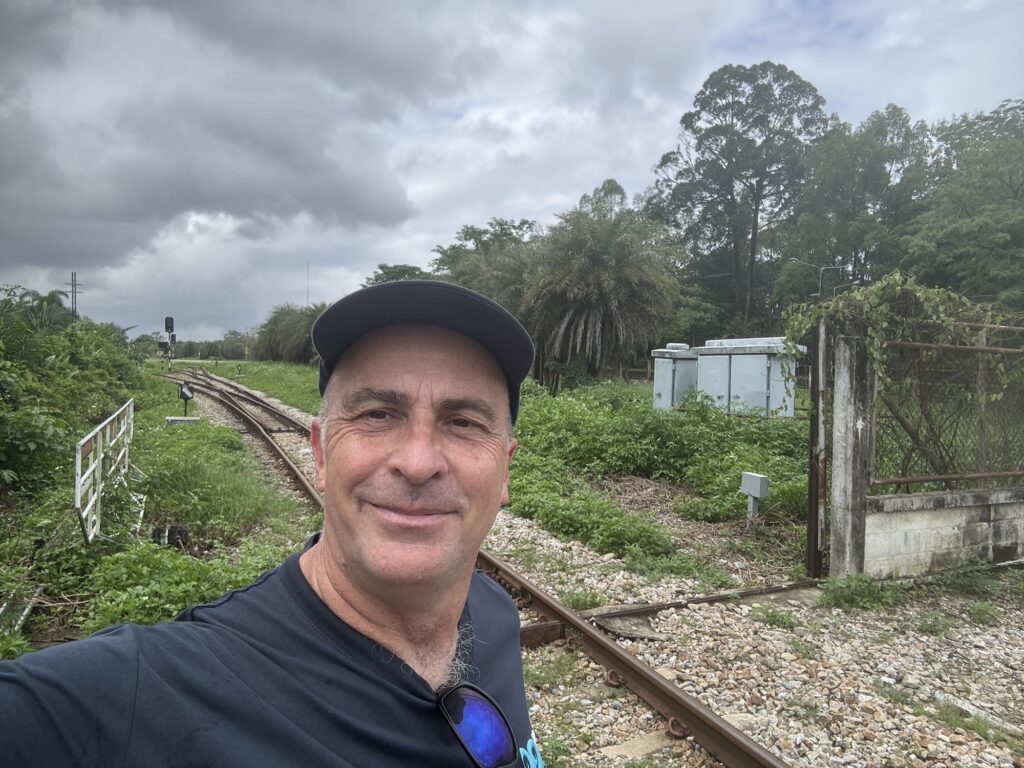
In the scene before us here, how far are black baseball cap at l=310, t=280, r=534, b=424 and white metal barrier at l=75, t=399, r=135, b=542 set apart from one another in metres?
4.67

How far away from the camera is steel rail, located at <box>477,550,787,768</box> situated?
10.6 feet

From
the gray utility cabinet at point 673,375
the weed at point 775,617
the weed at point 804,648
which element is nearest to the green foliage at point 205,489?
the weed at point 775,617

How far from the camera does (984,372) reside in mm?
6980

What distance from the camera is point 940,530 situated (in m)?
6.48

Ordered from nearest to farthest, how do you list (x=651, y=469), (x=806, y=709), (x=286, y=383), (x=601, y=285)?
1. (x=806, y=709)
2. (x=651, y=469)
3. (x=601, y=285)
4. (x=286, y=383)

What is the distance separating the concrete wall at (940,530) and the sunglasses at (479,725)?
19.1 ft

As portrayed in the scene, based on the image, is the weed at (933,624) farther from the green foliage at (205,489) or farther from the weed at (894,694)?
the green foliage at (205,489)

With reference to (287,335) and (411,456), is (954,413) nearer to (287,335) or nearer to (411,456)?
(411,456)

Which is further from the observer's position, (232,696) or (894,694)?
(894,694)

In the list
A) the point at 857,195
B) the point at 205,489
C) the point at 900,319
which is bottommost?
the point at 205,489

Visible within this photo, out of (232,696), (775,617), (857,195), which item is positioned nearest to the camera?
(232,696)

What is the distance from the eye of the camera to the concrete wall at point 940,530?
6152 millimetres

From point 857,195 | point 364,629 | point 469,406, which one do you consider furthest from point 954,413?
point 857,195

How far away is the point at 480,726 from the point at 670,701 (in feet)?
9.46
